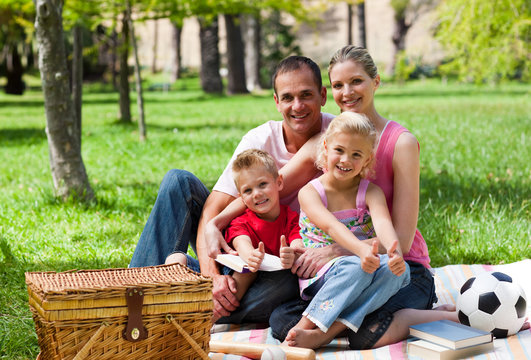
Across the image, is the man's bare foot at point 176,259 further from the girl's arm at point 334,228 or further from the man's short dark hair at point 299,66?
the man's short dark hair at point 299,66

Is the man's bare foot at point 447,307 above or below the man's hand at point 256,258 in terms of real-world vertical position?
below

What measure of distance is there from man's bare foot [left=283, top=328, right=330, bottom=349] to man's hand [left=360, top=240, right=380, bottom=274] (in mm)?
388

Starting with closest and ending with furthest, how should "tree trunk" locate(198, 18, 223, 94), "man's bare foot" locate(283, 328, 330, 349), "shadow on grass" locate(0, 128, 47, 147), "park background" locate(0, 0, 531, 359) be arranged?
1. "man's bare foot" locate(283, 328, 330, 349)
2. "park background" locate(0, 0, 531, 359)
3. "shadow on grass" locate(0, 128, 47, 147)
4. "tree trunk" locate(198, 18, 223, 94)

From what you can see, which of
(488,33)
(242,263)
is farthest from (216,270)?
(488,33)

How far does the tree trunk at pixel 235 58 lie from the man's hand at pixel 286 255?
1935 centimetres

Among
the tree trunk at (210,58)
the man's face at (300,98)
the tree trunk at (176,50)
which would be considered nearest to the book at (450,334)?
the man's face at (300,98)

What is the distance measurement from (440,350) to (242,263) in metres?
1.00

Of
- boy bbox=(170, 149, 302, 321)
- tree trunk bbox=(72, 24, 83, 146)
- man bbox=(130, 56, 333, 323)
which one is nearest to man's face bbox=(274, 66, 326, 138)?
man bbox=(130, 56, 333, 323)

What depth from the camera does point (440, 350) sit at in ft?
9.52

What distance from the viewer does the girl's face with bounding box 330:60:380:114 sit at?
134 inches

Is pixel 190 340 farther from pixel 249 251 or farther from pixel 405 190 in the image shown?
pixel 405 190

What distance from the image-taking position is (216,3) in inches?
470

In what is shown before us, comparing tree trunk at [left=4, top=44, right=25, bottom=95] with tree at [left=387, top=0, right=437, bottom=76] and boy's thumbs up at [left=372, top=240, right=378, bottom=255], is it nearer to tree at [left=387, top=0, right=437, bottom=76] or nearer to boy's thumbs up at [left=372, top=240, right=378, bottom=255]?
tree at [left=387, top=0, right=437, bottom=76]

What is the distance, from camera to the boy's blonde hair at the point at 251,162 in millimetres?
3441
